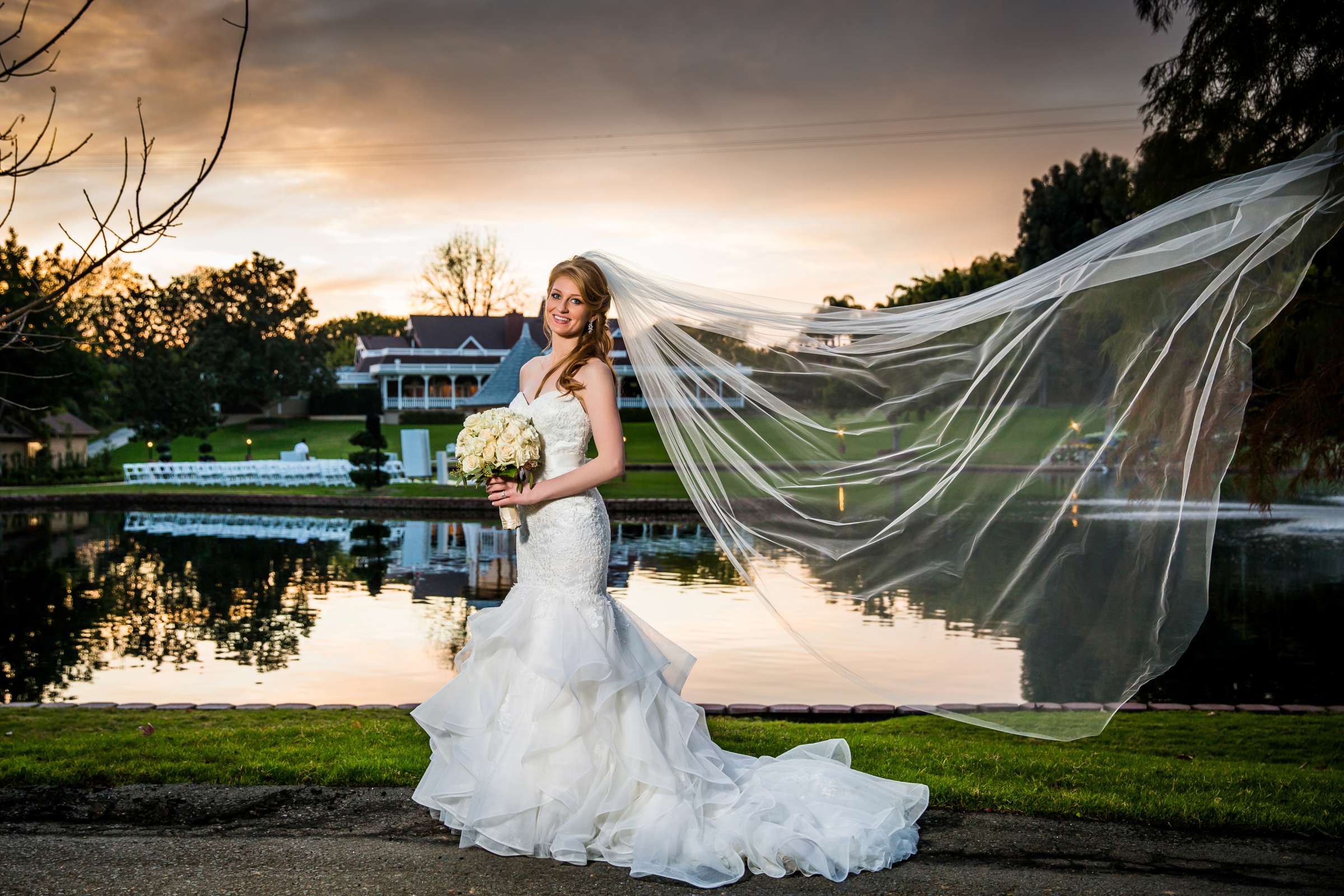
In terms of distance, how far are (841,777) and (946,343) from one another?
7.03ft

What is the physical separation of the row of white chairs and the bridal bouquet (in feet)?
89.0

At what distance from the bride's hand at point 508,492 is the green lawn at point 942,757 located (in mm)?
1758

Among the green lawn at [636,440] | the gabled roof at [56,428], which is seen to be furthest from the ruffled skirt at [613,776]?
the gabled roof at [56,428]

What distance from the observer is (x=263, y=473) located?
3092 cm

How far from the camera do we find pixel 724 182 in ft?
81.4

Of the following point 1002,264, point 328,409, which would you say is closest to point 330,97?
point 1002,264

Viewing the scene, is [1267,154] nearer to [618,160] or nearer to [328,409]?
[618,160]

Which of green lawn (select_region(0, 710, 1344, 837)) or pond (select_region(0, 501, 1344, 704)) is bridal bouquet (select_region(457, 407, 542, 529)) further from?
green lawn (select_region(0, 710, 1344, 837))

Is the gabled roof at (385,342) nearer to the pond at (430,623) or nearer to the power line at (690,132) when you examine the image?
the power line at (690,132)

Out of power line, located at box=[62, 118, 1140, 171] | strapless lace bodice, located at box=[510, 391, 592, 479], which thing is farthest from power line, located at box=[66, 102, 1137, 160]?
strapless lace bodice, located at box=[510, 391, 592, 479]

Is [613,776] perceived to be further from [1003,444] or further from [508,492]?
[1003,444]

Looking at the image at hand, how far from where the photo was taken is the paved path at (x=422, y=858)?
3787 millimetres

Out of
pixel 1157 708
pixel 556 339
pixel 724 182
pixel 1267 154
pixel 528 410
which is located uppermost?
pixel 724 182

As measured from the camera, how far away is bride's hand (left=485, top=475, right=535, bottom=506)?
4.52m
